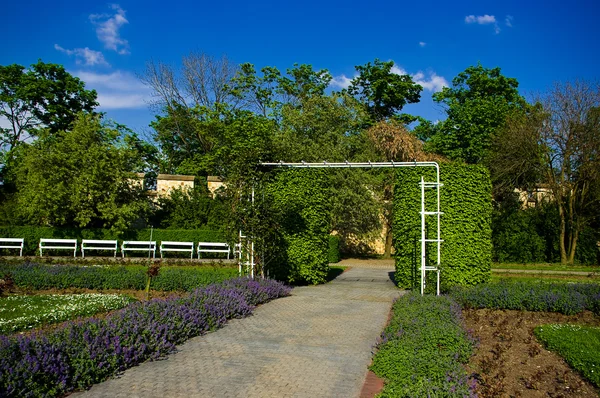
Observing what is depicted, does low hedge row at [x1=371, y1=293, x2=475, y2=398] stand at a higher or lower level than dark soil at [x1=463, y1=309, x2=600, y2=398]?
higher

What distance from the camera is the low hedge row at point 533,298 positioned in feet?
31.1

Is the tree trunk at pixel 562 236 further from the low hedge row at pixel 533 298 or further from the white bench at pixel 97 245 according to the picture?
the white bench at pixel 97 245

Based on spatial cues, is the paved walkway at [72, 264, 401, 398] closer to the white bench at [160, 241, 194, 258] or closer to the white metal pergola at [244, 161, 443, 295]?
the white metal pergola at [244, 161, 443, 295]

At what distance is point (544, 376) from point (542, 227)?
19.8 metres

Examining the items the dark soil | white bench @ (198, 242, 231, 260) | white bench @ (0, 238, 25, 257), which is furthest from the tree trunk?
white bench @ (0, 238, 25, 257)

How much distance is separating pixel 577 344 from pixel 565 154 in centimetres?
1761

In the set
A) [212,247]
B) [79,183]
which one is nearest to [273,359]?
[212,247]

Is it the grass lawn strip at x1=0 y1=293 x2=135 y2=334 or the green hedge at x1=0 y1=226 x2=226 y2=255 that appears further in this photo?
the green hedge at x1=0 y1=226 x2=226 y2=255

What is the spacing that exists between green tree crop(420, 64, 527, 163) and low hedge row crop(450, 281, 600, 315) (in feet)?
53.2

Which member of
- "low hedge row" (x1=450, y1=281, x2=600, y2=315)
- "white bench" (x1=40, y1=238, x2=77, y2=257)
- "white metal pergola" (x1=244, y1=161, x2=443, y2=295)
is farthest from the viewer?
"white bench" (x1=40, y1=238, x2=77, y2=257)

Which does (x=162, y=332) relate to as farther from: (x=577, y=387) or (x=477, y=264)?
(x=477, y=264)

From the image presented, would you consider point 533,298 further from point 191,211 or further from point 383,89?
point 383,89

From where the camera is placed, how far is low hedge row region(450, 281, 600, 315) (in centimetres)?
948

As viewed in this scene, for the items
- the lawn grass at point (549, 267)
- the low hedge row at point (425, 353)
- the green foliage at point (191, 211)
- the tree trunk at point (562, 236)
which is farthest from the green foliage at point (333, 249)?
the low hedge row at point (425, 353)
